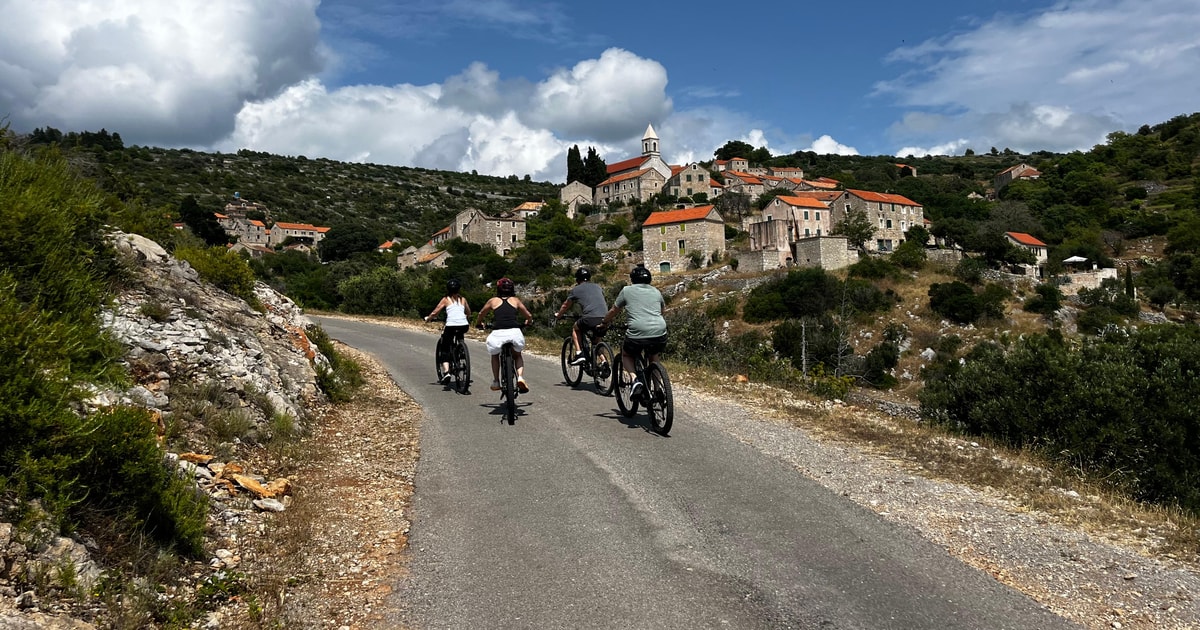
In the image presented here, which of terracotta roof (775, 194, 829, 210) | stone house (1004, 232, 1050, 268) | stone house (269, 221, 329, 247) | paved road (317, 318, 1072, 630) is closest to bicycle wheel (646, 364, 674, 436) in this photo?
paved road (317, 318, 1072, 630)

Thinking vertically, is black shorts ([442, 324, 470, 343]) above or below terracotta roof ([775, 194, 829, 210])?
below

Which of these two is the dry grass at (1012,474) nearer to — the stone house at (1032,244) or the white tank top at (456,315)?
the white tank top at (456,315)

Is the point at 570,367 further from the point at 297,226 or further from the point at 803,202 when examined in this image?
the point at 297,226

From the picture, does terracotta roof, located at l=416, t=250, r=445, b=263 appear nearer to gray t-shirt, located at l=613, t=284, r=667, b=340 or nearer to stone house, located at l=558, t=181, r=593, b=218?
stone house, located at l=558, t=181, r=593, b=218

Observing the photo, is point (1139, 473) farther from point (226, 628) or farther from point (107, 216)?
point (107, 216)

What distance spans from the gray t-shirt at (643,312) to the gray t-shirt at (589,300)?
6.62ft

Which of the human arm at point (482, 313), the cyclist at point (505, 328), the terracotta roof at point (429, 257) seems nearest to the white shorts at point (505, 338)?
the cyclist at point (505, 328)

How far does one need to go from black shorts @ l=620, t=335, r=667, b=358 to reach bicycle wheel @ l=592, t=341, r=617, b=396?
1.96 meters

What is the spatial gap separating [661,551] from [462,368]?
24.0ft

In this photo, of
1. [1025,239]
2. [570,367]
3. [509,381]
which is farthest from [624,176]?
[509,381]

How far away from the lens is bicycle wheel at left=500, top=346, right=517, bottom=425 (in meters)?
8.48

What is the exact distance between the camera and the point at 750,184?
310 feet

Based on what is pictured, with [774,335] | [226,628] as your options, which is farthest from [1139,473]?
[774,335]

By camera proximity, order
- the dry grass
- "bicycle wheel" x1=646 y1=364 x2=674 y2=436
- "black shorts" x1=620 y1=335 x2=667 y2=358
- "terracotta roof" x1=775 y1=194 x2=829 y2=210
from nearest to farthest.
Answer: the dry grass < "bicycle wheel" x1=646 y1=364 x2=674 y2=436 < "black shorts" x1=620 y1=335 x2=667 y2=358 < "terracotta roof" x1=775 y1=194 x2=829 y2=210
